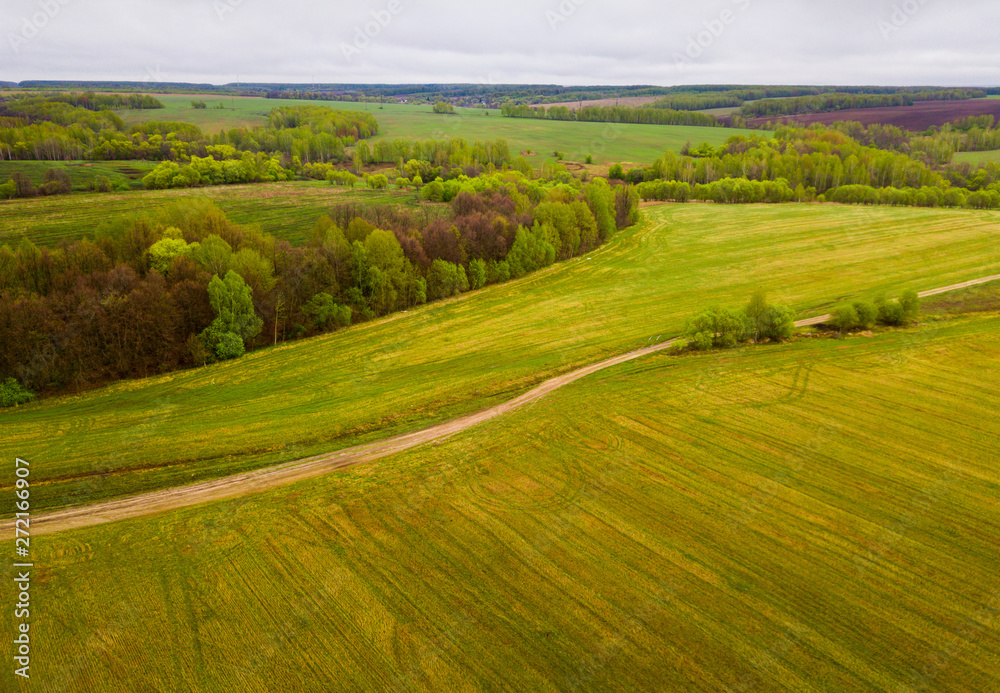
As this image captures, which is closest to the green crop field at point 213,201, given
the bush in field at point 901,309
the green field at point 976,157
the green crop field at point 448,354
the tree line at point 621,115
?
the green crop field at point 448,354

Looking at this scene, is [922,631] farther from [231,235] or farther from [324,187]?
[324,187]

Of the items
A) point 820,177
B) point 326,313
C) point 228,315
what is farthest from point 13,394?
point 820,177

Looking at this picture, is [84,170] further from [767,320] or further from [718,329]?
[767,320]

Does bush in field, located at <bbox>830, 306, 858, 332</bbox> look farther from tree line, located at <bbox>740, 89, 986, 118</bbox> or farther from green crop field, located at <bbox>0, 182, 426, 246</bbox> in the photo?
tree line, located at <bbox>740, 89, 986, 118</bbox>

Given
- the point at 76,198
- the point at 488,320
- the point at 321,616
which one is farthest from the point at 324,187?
the point at 321,616

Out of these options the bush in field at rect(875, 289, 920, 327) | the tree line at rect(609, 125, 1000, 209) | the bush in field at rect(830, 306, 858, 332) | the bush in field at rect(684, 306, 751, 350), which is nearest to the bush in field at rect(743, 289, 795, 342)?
the bush in field at rect(684, 306, 751, 350)

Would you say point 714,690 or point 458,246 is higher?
point 458,246

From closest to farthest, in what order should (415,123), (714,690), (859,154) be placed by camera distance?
1. (714,690)
2. (859,154)
3. (415,123)
